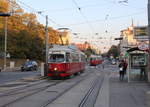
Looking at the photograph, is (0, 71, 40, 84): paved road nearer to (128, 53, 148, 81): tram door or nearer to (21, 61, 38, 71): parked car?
(128, 53, 148, 81): tram door

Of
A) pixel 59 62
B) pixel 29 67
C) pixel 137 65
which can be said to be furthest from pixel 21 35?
pixel 137 65

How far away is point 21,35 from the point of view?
6525 centimetres

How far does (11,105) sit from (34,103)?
3.56 ft

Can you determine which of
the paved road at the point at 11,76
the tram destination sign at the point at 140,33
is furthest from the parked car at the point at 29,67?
the tram destination sign at the point at 140,33

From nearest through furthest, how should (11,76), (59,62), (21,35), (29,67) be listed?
(59,62), (11,76), (29,67), (21,35)

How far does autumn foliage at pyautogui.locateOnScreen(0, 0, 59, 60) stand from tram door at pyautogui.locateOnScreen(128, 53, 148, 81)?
113ft

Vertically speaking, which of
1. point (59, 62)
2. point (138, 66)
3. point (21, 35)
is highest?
point (21, 35)

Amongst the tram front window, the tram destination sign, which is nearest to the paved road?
the tram front window

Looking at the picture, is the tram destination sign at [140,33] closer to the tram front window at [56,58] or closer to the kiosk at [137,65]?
the kiosk at [137,65]

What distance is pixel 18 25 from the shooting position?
222 ft

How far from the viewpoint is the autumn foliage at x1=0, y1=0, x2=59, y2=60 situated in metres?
62.5

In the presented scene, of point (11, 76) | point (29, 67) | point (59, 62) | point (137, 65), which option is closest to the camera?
point (137, 65)

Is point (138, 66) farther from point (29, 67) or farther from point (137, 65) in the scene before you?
point (29, 67)

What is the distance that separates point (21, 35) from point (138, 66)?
138 ft
